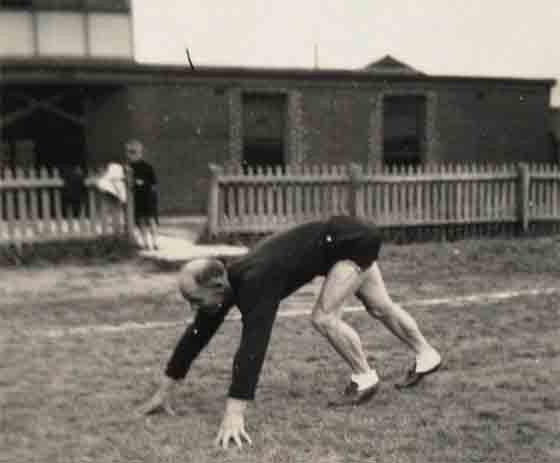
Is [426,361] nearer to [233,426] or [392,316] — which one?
[392,316]

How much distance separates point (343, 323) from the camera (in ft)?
14.8


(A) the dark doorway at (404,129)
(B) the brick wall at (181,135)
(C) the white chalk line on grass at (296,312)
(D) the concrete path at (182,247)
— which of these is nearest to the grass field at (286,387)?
(C) the white chalk line on grass at (296,312)

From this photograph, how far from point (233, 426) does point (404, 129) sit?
17005 mm

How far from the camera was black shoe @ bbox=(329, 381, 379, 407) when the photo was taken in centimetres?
456

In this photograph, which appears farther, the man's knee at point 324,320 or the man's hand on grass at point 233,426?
the man's knee at point 324,320

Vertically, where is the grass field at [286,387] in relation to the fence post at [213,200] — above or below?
below

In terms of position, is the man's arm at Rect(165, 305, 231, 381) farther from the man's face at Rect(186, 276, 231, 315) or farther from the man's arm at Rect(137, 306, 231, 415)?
the man's face at Rect(186, 276, 231, 315)

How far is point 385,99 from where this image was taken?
64.8ft

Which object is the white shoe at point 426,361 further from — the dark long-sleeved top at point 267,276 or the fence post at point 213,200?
the fence post at point 213,200

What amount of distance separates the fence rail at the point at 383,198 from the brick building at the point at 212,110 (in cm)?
481

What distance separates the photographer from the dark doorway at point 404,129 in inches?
784

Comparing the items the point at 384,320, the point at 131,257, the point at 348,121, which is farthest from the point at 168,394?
the point at 348,121

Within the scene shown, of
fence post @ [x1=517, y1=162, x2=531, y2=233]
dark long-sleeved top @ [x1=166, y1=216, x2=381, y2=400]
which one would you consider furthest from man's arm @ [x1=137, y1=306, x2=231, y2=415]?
fence post @ [x1=517, y1=162, x2=531, y2=233]

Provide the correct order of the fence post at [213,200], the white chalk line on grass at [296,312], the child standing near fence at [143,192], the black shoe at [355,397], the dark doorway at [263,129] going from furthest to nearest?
the dark doorway at [263,129] → the fence post at [213,200] → the child standing near fence at [143,192] → the white chalk line on grass at [296,312] → the black shoe at [355,397]
